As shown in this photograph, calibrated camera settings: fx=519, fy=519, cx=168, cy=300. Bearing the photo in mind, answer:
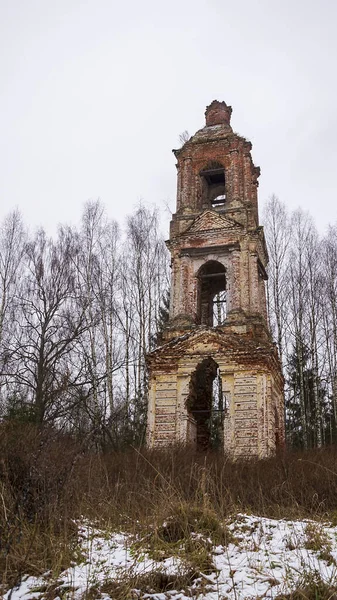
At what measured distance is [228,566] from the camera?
4.79m

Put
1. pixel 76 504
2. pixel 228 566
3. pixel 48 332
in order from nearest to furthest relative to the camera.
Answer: pixel 228 566 < pixel 76 504 < pixel 48 332

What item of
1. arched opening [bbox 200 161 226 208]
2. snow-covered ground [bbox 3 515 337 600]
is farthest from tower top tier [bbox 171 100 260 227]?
snow-covered ground [bbox 3 515 337 600]

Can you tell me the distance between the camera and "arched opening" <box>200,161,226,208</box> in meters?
18.9

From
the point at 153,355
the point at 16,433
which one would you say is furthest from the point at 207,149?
the point at 16,433

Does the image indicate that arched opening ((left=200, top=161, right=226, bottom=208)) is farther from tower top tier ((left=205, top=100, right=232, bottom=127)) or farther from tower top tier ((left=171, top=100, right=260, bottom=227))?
tower top tier ((left=205, top=100, right=232, bottom=127))

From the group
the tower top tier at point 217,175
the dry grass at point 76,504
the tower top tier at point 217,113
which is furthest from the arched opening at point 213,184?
the dry grass at point 76,504

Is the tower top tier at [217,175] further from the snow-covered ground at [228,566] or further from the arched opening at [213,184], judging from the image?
the snow-covered ground at [228,566]

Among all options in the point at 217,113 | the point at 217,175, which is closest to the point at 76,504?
the point at 217,175

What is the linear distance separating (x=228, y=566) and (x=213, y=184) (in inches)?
651

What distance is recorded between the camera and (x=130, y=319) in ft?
70.4

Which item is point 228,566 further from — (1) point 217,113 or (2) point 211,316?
(1) point 217,113

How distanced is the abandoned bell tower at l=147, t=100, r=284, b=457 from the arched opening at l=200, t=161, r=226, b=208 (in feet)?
0.12

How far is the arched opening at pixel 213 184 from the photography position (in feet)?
61.9

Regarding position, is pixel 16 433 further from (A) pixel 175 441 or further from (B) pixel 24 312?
(B) pixel 24 312
